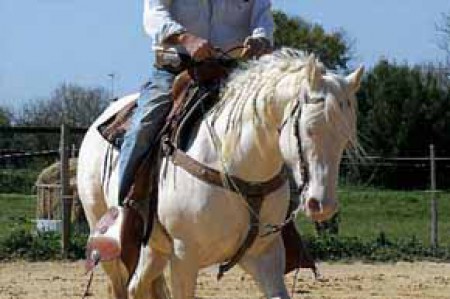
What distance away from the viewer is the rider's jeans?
18.2 feet

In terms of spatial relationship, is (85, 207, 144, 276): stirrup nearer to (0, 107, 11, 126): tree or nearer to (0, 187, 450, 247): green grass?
(0, 187, 450, 247): green grass

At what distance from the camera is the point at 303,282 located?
423 inches

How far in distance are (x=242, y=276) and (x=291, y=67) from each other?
6.49 m

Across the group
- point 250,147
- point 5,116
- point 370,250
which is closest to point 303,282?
point 370,250

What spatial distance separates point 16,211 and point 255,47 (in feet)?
42.4

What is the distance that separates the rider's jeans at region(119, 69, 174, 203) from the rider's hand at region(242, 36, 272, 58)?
0.48 meters

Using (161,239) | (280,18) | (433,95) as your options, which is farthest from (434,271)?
(280,18)

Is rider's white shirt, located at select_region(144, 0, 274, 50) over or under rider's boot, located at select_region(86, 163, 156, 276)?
A: over

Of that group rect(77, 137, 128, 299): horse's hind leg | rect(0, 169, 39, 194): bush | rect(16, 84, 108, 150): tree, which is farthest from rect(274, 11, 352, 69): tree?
rect(77, 137, 128, 299): horse's hind leg

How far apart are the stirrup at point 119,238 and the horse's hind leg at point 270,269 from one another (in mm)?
659

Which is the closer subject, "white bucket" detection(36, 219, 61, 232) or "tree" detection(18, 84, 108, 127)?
"white bucket" detection(36, 219, 61, 232)

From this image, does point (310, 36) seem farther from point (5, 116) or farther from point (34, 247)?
point (34, 247)

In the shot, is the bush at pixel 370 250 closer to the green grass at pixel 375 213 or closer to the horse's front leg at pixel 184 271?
the green grass at pixel 375 213

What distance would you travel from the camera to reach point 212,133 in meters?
5.27
